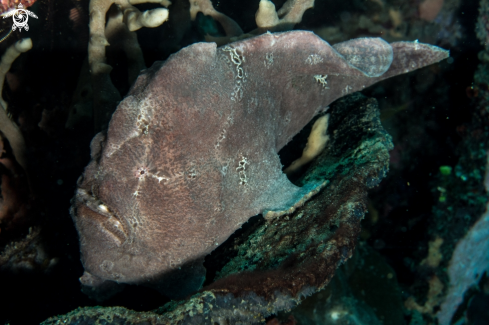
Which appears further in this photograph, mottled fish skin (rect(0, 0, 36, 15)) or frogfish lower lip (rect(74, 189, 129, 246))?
mottled fish skin (rect(0, 0, 36, 15))

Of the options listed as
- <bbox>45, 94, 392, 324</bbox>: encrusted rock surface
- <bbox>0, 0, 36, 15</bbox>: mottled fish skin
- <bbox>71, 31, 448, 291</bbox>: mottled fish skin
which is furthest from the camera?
<bbox>0, 0, 36, 15</bbox>: mottled fish skin

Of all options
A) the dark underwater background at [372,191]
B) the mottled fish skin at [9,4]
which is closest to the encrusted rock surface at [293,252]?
the dark underwater background at [372,191]

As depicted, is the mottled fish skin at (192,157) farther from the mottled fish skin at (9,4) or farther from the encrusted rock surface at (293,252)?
the mottled fish skin at (9,4)

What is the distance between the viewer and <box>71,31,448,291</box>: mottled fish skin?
221 centimetres

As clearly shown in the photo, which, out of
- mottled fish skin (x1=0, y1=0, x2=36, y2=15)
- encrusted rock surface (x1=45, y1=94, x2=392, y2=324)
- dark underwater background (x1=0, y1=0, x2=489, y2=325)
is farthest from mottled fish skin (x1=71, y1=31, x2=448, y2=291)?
mottled fish skin (x1=0, y1=0, x2=36, y2=15)

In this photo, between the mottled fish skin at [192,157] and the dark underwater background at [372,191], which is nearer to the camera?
the mottled fish skin at [192,157]

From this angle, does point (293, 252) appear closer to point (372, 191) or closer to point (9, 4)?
point (9, 4)

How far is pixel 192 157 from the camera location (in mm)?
2393

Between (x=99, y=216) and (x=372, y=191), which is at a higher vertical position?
(x=99, y=216)

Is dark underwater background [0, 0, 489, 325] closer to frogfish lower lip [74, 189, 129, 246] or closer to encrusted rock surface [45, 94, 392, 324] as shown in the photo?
encrusted rock surface [45, 94, 392, 324]

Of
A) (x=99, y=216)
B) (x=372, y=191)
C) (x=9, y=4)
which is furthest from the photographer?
(x=372, y=191)

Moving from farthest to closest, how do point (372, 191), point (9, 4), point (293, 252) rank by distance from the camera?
1. point (372, 191)
2. point (9, 4)
3. point (293, 252)

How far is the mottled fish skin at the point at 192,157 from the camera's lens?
2.21 metres

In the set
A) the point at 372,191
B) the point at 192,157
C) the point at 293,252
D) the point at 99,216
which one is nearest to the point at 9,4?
the point at 99,216
